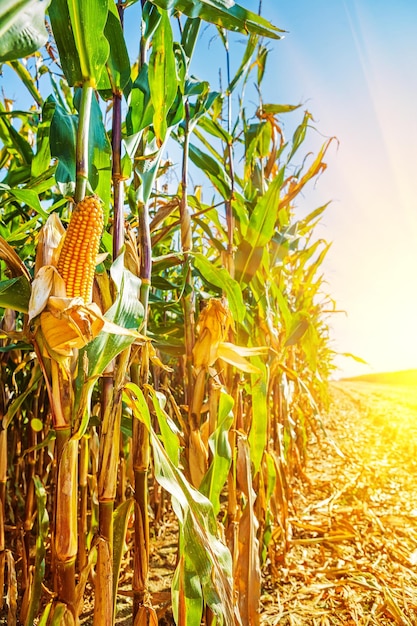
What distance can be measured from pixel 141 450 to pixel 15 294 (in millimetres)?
459

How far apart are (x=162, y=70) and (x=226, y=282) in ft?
1.87

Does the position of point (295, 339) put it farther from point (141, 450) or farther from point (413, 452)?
point (413, 452)

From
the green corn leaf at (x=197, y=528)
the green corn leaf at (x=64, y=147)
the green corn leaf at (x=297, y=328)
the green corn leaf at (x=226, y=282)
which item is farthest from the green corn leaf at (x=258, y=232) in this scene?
the green corn leaf at (x=197, y=528)

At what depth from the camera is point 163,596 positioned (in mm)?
1523

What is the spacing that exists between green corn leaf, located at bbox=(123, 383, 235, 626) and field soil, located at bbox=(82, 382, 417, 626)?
54 centimetres

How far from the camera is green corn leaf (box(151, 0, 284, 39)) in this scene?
2.91 feet

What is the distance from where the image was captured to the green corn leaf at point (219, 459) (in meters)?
1.14

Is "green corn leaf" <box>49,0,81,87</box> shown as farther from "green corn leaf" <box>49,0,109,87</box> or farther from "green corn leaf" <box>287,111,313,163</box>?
"green corn leaf" <box>287,111,313,163</box>

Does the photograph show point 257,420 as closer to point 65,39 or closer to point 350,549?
point 65,39

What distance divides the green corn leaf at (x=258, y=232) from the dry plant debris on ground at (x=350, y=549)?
90cm

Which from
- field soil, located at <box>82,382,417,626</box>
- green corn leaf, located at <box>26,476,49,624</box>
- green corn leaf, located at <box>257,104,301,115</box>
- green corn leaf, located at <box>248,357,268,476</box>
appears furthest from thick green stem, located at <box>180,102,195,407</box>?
green corn leaf, located at <box>257,104,301,115</box>

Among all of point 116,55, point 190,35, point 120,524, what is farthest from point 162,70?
point 120,524

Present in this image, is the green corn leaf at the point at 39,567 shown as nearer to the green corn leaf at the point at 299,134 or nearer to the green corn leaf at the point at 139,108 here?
the green corn leaf at the point at 139,108

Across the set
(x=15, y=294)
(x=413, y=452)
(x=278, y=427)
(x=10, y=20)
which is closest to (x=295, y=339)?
(x=278, y=427)
